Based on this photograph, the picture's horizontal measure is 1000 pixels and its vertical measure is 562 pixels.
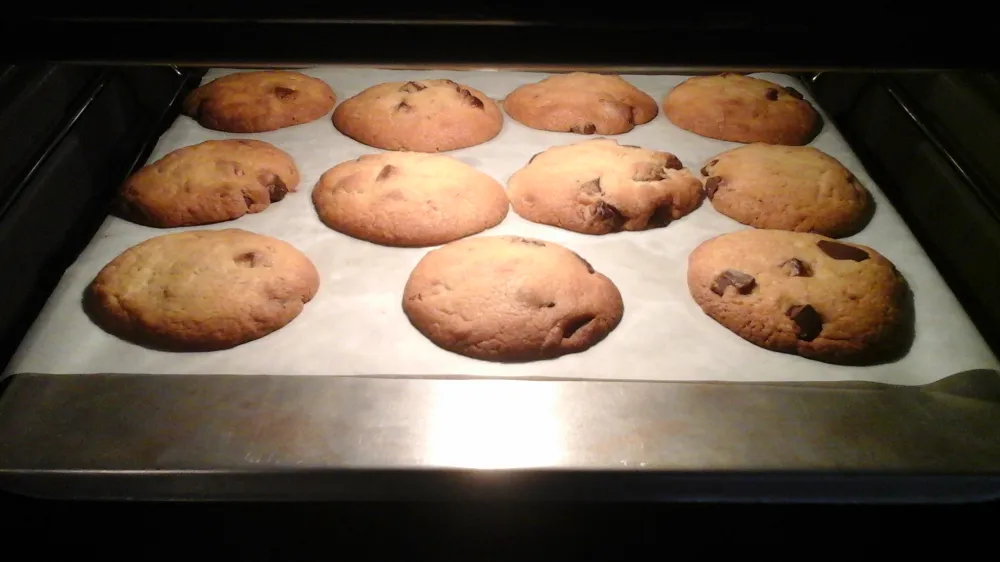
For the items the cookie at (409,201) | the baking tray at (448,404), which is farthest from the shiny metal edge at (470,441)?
the cookie at (409,201)

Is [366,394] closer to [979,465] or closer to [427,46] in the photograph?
[427,46]

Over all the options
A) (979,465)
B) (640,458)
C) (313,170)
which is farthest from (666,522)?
(313,170)

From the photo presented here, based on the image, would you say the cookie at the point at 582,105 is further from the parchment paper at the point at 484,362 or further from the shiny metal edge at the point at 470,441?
the shiny metal edge at the point at 470,441

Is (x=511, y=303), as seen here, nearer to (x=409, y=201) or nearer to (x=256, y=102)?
(x=409, y=201)

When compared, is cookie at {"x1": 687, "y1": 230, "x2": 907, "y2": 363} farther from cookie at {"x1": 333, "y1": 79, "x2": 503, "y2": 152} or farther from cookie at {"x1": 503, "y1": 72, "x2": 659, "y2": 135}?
cookie at {"x1": 333, "y1": 79, "x2": 503, "y2": 152}

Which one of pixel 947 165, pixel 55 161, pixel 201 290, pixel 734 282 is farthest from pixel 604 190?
pixel 55 161
